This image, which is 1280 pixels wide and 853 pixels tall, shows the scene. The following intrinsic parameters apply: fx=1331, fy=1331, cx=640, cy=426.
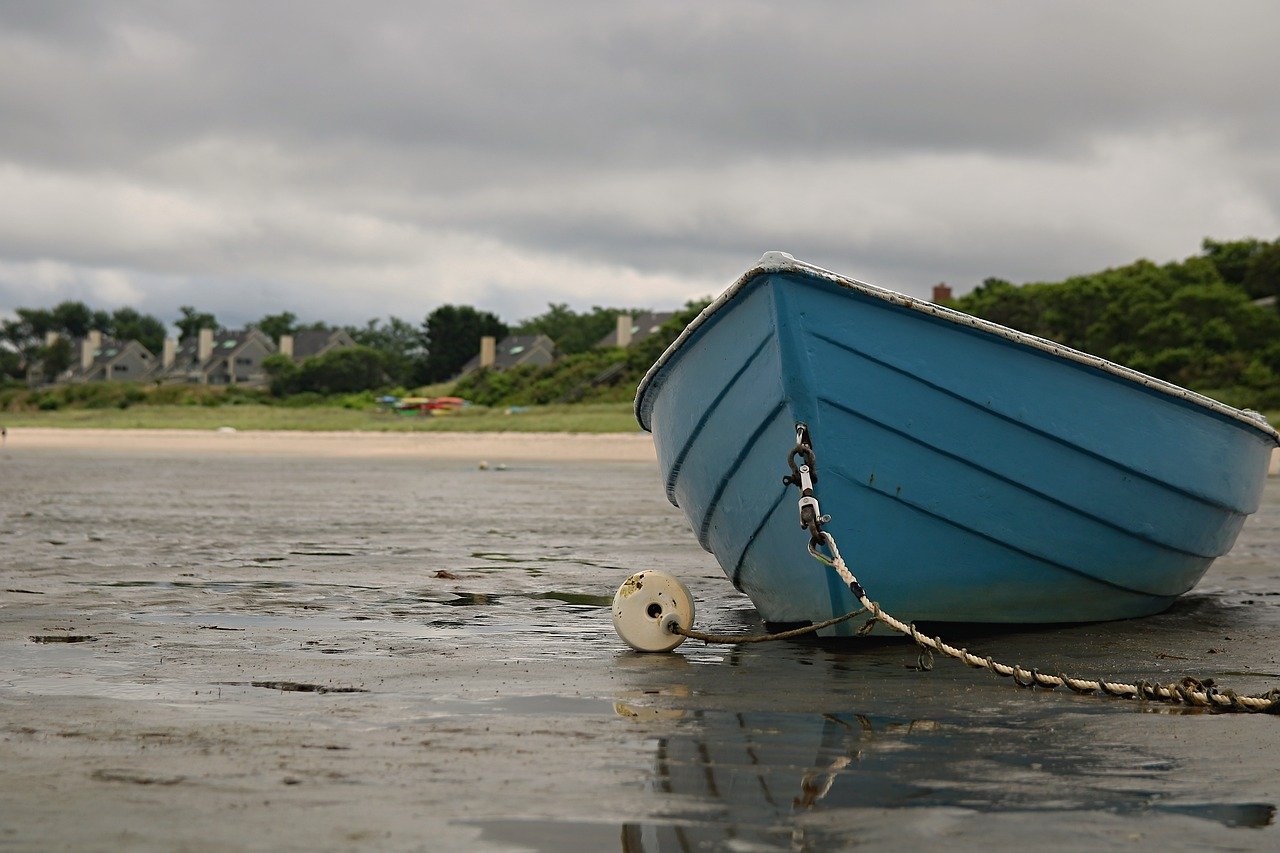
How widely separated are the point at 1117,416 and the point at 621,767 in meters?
3.07

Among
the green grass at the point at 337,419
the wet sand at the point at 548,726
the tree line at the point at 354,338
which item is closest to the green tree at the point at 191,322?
the tree line at the point at 354,338

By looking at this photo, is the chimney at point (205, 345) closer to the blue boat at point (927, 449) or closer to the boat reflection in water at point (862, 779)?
the blue boat at point (927, 449)

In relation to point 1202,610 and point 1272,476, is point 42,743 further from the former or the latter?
point 1272,476

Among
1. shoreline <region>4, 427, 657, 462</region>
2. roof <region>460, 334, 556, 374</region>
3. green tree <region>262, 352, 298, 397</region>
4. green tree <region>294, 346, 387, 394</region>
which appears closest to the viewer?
shoreline <region>4, 427, 657, 462</region>

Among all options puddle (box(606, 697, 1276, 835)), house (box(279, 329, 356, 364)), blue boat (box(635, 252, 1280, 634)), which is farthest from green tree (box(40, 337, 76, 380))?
puddle (box(606, 697, 1276, 835))

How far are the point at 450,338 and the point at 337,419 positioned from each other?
3055cm

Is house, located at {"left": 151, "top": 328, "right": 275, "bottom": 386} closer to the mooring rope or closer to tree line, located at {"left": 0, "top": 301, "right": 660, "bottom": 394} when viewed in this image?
tree line, located at {"left": 0, "top": 301, "right": 660, "bottom": 394}

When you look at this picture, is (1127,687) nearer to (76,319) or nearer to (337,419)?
(337,419)

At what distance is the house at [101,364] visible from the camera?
4026 inches

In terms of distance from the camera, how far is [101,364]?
10319 centimetres

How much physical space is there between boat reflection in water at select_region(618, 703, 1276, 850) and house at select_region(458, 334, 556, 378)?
70.0 metres

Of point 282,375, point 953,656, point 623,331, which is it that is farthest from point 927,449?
point 282,375

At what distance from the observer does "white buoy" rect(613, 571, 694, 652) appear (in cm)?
571

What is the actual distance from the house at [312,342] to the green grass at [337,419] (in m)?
30.0
